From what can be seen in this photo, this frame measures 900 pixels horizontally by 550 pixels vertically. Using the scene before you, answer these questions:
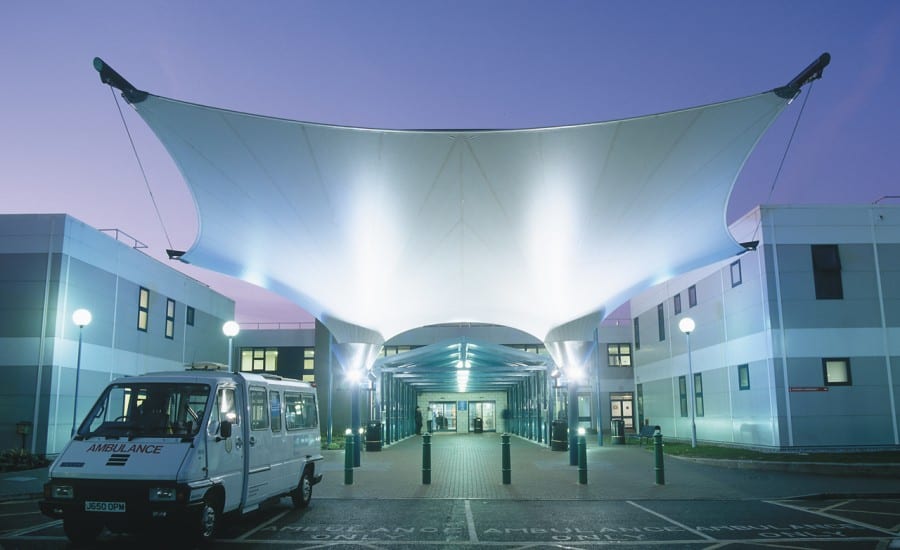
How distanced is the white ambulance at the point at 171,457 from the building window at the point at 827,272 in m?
18.0

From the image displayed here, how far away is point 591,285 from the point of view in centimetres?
1891

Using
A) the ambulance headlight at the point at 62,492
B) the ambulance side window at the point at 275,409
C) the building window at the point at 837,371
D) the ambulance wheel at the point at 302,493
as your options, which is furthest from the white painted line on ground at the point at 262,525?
the building window at the point at 837,371

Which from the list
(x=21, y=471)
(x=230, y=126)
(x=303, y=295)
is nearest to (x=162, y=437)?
(x=230, y=126)

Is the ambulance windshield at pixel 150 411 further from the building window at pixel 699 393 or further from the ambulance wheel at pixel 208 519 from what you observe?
the building window at pixel 699 393

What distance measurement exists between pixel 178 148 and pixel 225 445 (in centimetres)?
572

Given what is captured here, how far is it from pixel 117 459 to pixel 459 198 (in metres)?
8.03

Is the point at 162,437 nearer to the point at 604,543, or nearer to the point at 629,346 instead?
the point at 604,543

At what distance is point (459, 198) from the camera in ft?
47.1

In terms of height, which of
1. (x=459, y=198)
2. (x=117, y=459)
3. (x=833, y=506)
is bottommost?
(x=833, y=506)

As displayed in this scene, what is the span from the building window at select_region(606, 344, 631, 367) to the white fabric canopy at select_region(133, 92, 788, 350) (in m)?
29.8

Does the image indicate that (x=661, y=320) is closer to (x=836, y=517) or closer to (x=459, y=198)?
(x=459, y=198)

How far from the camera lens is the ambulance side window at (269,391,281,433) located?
11.2 meters

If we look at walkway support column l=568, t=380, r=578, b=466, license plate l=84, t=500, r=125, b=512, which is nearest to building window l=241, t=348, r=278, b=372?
walkway support column l=568, t=380, r=578, b=466

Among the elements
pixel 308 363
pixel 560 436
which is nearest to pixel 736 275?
pixel 560 436
